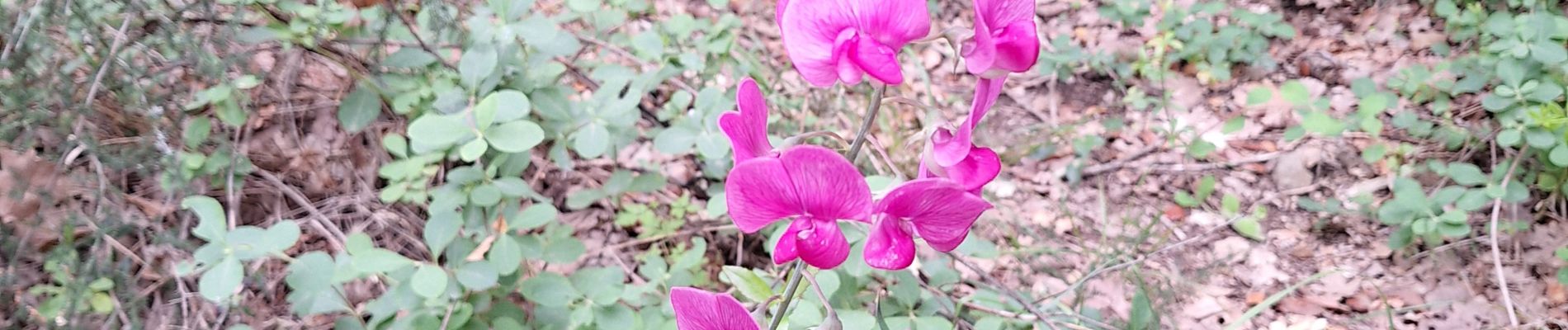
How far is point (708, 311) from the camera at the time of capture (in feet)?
2.72

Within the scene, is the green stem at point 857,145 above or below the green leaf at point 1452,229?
above

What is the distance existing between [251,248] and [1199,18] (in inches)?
106

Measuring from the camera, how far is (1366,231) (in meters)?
2.40

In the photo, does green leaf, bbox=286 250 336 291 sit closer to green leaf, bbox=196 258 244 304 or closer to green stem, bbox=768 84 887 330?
green leaf, bbox=196 258 244 304

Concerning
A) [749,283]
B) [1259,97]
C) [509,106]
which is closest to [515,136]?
[509,106]

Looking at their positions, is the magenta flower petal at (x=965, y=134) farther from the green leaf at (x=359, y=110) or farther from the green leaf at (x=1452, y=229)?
the green leaf at (x=1452, y=229)

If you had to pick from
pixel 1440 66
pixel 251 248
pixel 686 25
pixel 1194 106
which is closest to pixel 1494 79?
pixel 1440 66

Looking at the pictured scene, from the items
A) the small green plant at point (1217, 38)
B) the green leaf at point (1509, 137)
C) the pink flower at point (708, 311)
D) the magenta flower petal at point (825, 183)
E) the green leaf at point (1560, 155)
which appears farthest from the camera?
the small green plant at point (1217, 38)

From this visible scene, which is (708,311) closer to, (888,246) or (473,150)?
(888,246)

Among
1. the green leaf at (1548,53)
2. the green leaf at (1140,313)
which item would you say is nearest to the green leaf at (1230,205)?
the green leaf at (1548,53)

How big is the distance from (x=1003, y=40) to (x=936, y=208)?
14 centimetres

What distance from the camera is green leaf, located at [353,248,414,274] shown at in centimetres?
132

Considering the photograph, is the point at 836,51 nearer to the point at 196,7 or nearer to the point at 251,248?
the point at 251,248

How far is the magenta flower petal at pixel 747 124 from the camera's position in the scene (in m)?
0.79
